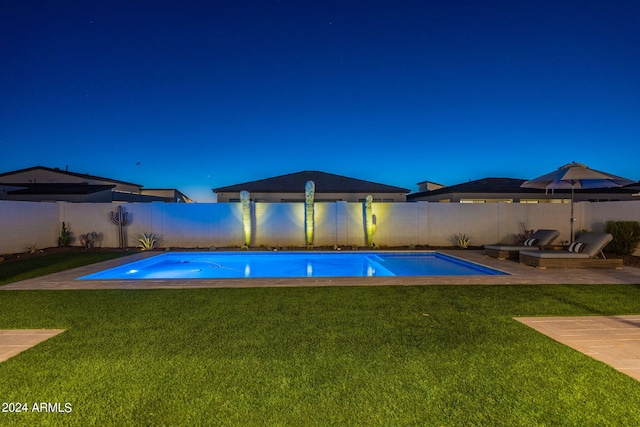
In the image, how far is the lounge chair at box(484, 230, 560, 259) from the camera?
10.2 metres

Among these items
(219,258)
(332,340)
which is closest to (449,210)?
(219,258)

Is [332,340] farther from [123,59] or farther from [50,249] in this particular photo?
[123,59]

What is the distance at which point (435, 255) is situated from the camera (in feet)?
40.3

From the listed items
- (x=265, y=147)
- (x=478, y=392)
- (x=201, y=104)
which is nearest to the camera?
(x=478, y=392)

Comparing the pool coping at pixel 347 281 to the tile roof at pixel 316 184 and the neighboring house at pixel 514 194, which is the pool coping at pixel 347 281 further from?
the neighboring house at pixel 514 194

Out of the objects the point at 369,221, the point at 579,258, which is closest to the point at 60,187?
the point at 369,221

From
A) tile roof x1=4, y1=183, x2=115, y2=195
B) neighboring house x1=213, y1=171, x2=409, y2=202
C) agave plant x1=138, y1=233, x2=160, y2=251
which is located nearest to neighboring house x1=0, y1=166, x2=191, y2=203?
tile roof x1=4, y1=183, x2=115, y2=195

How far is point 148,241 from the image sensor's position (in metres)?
13.1

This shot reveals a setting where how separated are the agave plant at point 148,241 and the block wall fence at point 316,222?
20 centimetres

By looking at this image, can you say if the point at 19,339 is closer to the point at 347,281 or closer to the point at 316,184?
the point at 347,281

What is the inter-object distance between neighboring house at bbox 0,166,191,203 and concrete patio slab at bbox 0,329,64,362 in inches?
754

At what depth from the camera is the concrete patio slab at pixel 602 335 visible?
324 cm

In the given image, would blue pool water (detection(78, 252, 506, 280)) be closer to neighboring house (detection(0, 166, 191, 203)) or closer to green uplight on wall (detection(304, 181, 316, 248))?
green uplight on wall (detection(304, 181, 316, 248))

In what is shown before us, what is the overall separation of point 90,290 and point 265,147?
18.3 meters
